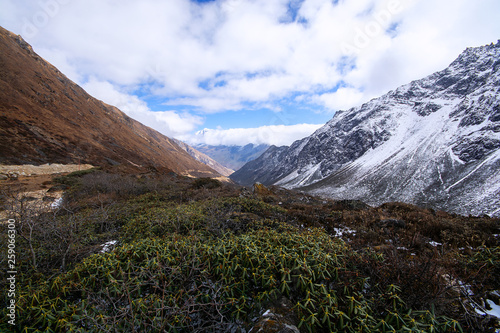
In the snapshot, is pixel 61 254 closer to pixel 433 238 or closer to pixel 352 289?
pixel 352 289

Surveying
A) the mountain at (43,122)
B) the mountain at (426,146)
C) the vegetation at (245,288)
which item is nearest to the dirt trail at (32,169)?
the mountain at (43,122)

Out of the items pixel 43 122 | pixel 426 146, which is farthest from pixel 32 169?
pixel 426 146

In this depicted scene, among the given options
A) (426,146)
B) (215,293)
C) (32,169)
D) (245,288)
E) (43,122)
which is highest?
(43,122)

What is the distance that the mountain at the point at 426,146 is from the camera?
188 ft

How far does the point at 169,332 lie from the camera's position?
2.74m

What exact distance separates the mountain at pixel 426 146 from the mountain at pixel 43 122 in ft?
257

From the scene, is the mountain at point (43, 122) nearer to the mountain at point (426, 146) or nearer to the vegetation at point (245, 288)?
the vegetation at point (245, 288)

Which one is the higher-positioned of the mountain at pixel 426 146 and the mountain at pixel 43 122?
the mountain at pixel 43 122

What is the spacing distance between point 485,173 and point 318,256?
84.9 m

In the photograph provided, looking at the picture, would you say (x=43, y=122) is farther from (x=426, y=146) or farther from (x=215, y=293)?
(x=426, y=146)

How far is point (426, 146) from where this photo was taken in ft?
274

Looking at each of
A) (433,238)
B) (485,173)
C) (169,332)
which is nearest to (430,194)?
(485,173)

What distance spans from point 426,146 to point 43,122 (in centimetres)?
13741

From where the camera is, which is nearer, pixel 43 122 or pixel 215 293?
pixel 215 293
